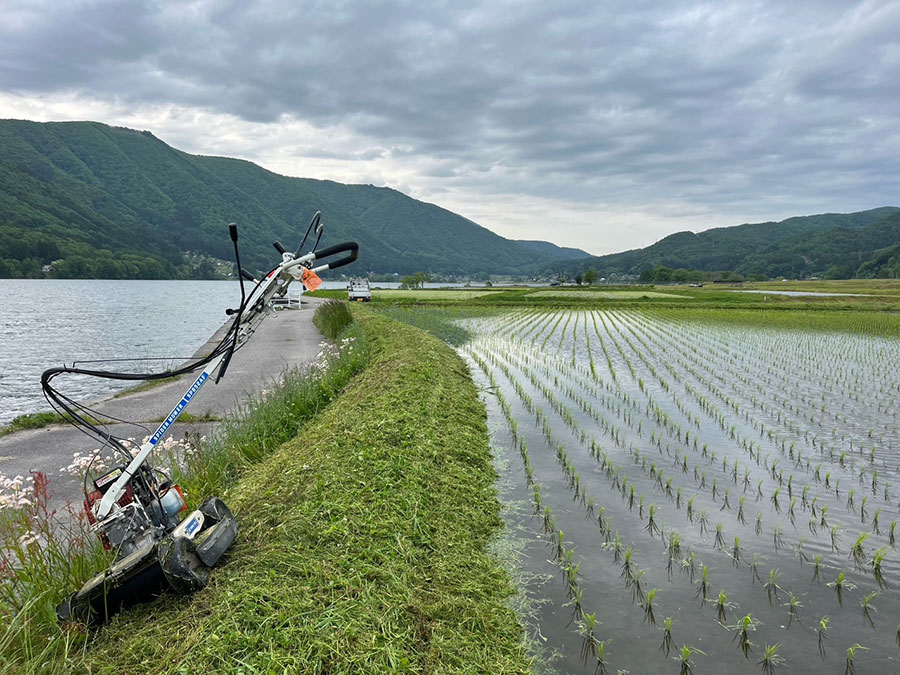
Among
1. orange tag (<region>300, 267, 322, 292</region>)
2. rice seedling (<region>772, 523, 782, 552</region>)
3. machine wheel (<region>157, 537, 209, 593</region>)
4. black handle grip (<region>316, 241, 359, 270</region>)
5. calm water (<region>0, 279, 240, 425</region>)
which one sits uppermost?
black handle grip (<region>316, 241, 359, 270</region>)

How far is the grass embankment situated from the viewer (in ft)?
8.91

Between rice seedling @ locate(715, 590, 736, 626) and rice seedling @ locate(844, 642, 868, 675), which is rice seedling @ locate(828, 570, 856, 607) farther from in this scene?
rice seedling @ locate(715, 590, 736, 626)

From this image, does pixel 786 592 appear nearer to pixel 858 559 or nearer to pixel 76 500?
pixel 858 559

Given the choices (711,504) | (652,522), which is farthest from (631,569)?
(711,504)

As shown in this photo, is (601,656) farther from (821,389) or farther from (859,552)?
(821,389)

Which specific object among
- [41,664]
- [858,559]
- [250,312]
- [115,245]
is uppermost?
[115,245]

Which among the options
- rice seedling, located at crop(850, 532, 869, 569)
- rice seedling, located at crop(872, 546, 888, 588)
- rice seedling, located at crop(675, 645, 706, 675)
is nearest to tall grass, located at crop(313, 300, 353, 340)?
rice seedling, located at crop(850, 532, 869, 569)

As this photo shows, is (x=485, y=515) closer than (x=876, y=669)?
No

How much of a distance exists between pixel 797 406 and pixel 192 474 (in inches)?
419

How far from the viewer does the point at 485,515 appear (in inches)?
209

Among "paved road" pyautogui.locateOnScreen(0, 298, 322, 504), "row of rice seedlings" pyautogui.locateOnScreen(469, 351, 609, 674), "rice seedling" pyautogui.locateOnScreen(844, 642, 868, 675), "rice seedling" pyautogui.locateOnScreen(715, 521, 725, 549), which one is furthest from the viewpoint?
"paved road" pyautogui.locateOnScreen(0, 298, 322, 504)

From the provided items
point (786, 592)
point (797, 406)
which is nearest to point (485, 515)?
point (786, 592)

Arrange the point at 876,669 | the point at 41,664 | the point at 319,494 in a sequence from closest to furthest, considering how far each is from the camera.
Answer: the point at 41,664 → the point at 876,669 → the point at 319,494

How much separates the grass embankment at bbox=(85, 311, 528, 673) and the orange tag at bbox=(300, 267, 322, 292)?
1.86 m
